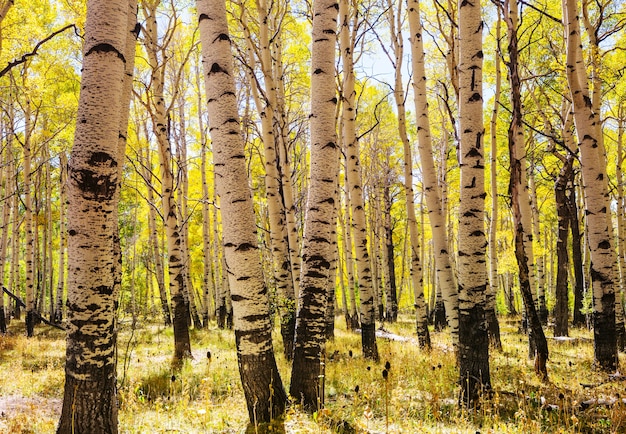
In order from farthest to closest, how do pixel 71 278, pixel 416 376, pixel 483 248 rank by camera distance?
pixel 416 376 < pixel 483 248 < pixel 71 278

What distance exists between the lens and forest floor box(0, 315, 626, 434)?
144 inches

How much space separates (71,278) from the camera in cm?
261

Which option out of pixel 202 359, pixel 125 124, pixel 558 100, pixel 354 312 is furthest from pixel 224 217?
pixel 558 100

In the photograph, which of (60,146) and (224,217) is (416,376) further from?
(60,146)

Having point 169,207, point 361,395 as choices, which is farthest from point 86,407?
point 169,207

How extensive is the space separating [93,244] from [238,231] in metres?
1.24

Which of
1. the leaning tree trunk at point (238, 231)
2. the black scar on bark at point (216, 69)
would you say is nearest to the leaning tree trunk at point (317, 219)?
the leaning tree trunk at point (238, 231)

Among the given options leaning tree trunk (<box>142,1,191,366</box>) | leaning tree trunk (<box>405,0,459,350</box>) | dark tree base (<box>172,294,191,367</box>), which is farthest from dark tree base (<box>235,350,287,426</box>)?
dark tree base (<box>172,294,191,367</box>)

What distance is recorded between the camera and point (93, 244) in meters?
2.62

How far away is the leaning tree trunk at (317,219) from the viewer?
3921 mm

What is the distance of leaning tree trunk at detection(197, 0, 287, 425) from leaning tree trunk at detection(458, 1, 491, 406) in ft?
6.53

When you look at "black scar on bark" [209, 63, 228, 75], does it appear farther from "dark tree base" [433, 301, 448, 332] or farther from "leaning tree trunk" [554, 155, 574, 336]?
"dark tree base" [433, 301, 448, 332]

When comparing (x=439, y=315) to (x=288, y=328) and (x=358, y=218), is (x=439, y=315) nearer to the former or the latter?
(x=288, y=328)

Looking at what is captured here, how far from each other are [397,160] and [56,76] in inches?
534
